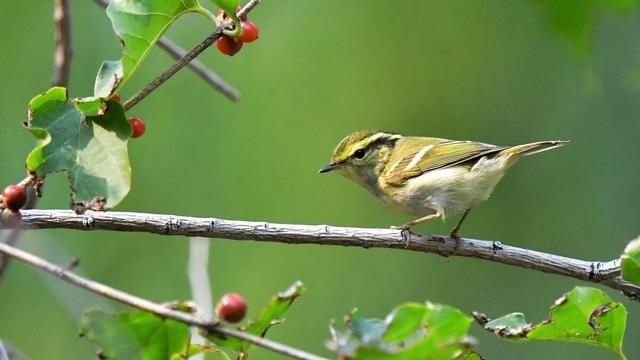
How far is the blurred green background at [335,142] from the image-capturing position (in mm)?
7164

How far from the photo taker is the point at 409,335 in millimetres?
1939

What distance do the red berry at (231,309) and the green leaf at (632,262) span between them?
1097 mm

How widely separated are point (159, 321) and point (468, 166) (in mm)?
2369

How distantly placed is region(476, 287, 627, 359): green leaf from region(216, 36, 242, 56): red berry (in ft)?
3.43

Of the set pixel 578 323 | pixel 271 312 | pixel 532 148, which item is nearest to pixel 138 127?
pixel 271 312

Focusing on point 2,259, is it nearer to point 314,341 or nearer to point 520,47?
point 314,341

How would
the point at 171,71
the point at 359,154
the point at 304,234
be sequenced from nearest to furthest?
the point at 171,71, the point at 304,234, the point at 359,154

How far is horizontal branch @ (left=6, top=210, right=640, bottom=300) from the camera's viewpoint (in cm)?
263

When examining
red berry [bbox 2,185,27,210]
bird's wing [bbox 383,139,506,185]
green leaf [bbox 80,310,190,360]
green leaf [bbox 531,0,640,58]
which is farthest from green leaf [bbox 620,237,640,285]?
bird's wing [bbox 383,139,506,185]

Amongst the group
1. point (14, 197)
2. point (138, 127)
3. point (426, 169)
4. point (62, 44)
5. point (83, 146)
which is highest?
point (426, 169)

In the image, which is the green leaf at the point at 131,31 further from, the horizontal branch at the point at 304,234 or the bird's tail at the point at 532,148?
the bird's tail at the point at 532,148

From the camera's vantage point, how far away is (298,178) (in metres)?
8.69

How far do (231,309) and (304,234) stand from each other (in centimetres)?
85

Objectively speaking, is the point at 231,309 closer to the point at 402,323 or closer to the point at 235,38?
the point at 402,323
